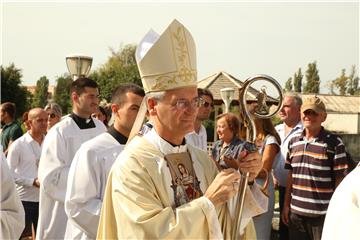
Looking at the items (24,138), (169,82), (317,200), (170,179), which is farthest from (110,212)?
(24,138)

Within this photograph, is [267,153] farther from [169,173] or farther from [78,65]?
[78,65]

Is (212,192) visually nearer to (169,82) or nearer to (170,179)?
(170,179)

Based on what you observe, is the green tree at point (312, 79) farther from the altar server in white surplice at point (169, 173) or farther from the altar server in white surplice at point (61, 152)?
the altar server in white surplice at point (169, 173)

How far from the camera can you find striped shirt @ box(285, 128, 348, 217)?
532 cm

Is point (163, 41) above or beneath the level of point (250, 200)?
above

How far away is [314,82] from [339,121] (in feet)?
102

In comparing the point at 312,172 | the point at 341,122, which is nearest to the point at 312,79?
the point at 341,122

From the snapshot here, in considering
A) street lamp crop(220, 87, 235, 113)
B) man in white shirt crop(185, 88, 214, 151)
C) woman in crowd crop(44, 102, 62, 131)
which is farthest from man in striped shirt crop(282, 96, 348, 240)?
woman in crowd crop(44, 102, 62, 131)

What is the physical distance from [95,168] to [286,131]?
3.20m

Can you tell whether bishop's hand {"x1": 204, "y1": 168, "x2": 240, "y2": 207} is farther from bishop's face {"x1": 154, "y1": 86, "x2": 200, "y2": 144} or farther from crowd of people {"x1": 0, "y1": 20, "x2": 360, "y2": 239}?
bishop's face {"x1": 154, "y1": 86, "x2": 200, "y2": 144}

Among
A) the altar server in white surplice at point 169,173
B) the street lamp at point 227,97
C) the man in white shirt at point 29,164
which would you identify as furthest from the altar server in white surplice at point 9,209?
the man in white shirt at point 29,164

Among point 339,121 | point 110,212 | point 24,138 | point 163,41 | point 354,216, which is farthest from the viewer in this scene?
point 339,121

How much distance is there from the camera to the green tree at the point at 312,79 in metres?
66.1

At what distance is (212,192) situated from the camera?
2.80 meters
